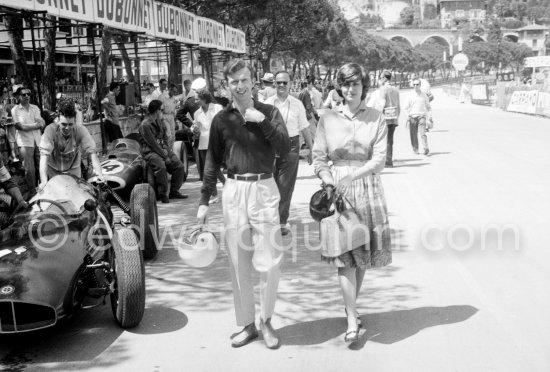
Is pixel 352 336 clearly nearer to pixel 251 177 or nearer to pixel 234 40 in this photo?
pixel 251 177

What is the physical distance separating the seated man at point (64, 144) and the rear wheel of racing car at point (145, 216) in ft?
2.08

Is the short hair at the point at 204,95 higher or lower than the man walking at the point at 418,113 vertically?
higher

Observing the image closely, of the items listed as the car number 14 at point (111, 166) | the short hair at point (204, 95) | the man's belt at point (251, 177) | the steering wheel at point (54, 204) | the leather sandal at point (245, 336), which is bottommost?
the leather sandal at point (245, 336)

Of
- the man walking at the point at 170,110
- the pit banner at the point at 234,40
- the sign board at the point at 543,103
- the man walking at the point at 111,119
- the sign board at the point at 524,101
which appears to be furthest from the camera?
the sign board at the point at 524,101

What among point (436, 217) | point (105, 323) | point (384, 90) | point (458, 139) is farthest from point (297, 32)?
point (105, 323)

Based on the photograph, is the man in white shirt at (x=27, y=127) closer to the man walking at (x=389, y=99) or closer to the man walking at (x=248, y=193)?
the man walking at (x=389, y=99)

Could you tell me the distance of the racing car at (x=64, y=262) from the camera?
183 inches

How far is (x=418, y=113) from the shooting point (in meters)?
15.5

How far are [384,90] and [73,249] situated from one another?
9.09 meters

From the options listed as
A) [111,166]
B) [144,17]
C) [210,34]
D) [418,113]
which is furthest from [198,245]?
[210,34]

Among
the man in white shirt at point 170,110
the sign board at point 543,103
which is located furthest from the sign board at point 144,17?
the sign board at point 543,103

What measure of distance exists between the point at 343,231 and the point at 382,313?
3.23 feet

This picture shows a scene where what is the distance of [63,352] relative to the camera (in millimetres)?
4863

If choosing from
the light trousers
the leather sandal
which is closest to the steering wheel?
the light trousers
